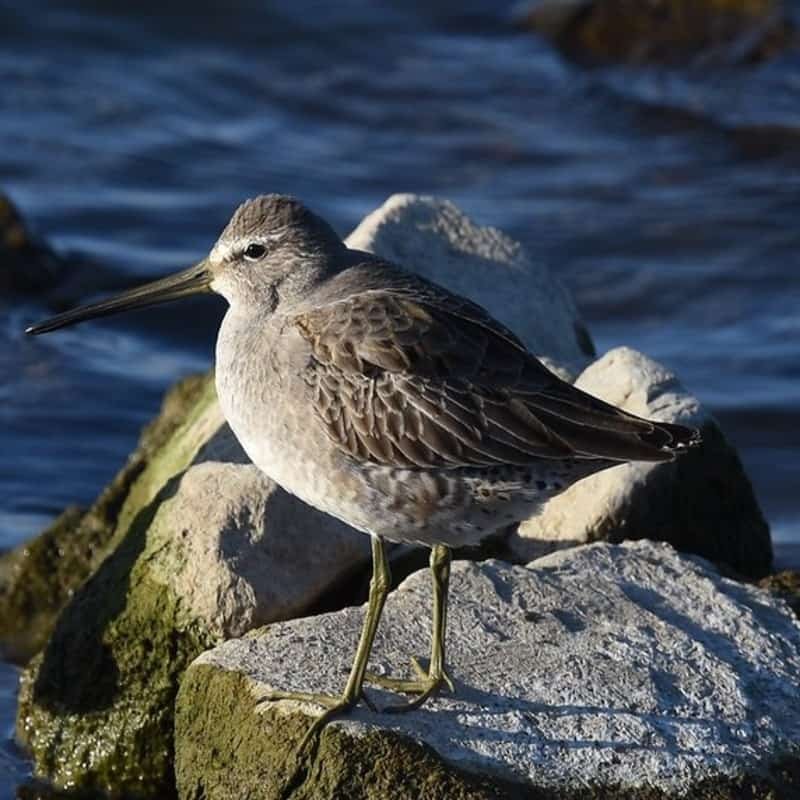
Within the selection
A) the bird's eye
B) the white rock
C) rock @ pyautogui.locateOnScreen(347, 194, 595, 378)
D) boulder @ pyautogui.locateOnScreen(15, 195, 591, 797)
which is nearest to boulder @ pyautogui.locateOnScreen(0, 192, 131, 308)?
rock @ pyautogui.locateOnScreen(347, 194, 595, 378)

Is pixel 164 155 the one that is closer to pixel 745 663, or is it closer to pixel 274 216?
pixel 274 216

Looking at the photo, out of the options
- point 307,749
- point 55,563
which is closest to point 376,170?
point 55,563

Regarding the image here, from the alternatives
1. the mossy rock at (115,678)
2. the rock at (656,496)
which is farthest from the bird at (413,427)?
the rock at (656,496)

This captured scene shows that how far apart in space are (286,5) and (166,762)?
12568mm

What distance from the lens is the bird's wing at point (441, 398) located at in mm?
5934

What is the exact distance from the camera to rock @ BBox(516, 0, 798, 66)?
1692 centimetres

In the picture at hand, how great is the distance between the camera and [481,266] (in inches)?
337

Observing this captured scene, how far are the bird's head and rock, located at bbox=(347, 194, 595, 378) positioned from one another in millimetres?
1620

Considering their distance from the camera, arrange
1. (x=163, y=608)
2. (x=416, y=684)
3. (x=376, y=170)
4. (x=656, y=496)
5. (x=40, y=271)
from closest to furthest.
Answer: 1. (x=416, y=684)
2. (x=163, y=608)
3. (x=656, y=496)
4. (x=40, y=271)
5. (x=376, y=170)

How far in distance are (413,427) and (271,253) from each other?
94cm

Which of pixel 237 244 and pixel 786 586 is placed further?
pixel 786 586

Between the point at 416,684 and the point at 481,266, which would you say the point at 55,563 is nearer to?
the point at 481,266

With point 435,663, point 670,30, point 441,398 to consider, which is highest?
point 670,30

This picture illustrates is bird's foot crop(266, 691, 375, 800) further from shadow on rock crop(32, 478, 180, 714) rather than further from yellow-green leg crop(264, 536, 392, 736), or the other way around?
shadow on rock crop(32, 478, 180, 714)
